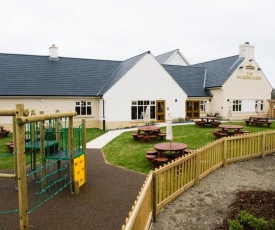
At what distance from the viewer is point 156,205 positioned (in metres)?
6.99

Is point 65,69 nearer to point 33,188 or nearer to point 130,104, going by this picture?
point 130,104

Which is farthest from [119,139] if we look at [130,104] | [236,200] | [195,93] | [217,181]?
[195,93]

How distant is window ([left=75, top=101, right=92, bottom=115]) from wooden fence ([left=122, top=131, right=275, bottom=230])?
16423 millimetres

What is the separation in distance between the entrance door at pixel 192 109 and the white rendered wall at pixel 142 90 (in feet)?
10.1

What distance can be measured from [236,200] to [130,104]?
1820 centimetres

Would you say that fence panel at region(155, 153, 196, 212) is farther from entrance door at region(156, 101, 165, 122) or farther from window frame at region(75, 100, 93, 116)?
window frame at region(75, 100, 93, 116)

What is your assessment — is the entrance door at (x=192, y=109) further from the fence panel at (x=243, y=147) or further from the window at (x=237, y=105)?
the fence panel at (x=243, y=147)

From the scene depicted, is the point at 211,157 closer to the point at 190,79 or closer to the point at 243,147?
the point at 243,147

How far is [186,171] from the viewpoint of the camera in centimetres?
867

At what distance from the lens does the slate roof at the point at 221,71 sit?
105 feet

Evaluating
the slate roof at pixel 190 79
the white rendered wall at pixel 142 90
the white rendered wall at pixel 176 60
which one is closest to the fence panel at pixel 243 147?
the white rendered wall at pixel 142 90

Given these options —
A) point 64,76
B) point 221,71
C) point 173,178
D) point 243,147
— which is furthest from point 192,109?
point 173,178

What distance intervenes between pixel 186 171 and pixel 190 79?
26.7 metres

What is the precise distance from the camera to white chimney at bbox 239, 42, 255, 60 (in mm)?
32875
